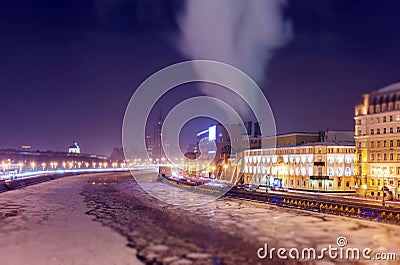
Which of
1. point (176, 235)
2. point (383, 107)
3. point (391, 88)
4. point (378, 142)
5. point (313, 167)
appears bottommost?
point (176, 235)

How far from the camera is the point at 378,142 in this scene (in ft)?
202

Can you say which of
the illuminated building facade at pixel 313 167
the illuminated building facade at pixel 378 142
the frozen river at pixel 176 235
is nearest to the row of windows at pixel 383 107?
the illuminated building facade at pixel 378 142

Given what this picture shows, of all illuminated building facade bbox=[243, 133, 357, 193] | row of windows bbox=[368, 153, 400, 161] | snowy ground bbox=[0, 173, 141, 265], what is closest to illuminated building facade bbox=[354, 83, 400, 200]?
row of windows bbox=[368, 153, 400, 161]

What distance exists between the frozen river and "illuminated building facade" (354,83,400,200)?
1817 centimetres

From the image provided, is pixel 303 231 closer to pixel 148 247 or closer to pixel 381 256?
pixel 381 256

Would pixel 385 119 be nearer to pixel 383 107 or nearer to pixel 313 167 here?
pixel 383 107

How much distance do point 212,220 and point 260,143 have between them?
68511 mm

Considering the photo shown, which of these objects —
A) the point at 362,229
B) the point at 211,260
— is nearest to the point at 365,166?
the point at 362,229

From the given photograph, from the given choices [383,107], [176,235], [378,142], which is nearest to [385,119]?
[383,107]

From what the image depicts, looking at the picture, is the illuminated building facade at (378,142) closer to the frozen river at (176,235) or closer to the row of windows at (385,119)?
the row of windows at (385,119)

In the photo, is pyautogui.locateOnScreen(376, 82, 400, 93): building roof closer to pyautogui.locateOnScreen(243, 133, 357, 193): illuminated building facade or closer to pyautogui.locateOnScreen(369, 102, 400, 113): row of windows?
pyautogui.locateOnScreen(369, 102, 400, 113): row of windows

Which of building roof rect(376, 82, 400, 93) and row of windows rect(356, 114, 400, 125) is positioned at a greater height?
building roof rect(376, 82, 400, 93)

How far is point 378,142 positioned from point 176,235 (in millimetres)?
40936

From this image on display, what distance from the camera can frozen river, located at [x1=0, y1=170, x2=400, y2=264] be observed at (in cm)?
2691
